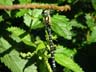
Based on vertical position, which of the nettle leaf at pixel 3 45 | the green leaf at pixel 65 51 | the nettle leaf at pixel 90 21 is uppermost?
the nettle leaf at pixel 90 21

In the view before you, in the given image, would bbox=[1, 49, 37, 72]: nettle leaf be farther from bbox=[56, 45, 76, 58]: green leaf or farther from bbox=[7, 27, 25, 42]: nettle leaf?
bbox=[56, 45, 76, 58]: green leaf

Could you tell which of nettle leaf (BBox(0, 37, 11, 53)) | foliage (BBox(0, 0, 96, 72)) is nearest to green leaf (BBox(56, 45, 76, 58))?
foliage (BBox(0, 0, 96, 72))

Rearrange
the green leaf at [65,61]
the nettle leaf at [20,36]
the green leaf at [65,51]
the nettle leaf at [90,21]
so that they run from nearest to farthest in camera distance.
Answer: the green leaf at [65,61]
the nettle leaf at [20,36]
the green leaf at [65,51]
the nettle leaf at [90,21]

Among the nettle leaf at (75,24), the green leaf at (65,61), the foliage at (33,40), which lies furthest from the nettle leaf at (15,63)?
the nettle leaf at (75,24)

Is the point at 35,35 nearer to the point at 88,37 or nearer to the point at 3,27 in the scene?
the point at 3,27

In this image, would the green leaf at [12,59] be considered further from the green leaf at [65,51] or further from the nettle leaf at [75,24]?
the nettle leaf at [75,24]

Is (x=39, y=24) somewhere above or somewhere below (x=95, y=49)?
above

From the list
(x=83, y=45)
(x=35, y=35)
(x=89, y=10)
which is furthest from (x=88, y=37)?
(x=35, y=35)

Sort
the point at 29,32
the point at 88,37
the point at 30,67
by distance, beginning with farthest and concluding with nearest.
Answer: the point at 88,37 < the point at 29,32 < the point at 30,67

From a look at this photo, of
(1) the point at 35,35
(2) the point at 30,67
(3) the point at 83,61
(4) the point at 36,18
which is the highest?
(4) the point at 36,18
